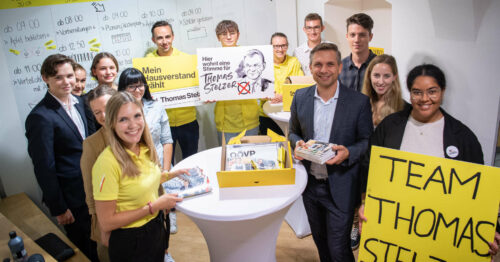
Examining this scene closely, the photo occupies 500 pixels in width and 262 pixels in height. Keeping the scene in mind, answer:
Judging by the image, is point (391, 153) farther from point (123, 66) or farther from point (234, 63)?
point (123, 66)

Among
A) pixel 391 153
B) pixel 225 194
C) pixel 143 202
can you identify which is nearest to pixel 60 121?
pixel 143 202

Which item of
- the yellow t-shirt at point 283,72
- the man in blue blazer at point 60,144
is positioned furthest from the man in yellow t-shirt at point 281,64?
the man in blue blazer at point 60,144

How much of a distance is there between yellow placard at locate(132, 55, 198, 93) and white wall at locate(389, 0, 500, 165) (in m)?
2.63

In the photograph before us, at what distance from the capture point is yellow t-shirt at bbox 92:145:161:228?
169 cm

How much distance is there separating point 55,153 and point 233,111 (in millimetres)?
2084

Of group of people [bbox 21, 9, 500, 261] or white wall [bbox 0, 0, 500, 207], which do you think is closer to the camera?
group of people [bbox 21, 9, 500, 261]

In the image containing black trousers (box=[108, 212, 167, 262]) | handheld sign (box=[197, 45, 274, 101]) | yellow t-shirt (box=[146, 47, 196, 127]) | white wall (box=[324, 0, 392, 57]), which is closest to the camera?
black trousers (box=[108, 212, 167, 262])

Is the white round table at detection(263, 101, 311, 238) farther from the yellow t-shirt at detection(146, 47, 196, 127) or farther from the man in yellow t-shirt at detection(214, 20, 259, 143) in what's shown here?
the yellow t-shirt at detection(146, 47, 196, 127)

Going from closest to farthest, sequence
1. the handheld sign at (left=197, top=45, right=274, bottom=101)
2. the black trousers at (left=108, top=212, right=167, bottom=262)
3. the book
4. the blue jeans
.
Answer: the black trousers at (left=108, top=212, right=167, bottom=262) < the book < the handheld sign at (left=197, top=45, right=274, bottom=101) < the blue jeans

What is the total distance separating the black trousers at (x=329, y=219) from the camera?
2.25m

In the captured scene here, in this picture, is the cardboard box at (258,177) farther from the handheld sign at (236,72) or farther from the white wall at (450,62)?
the white wall at (450,62)

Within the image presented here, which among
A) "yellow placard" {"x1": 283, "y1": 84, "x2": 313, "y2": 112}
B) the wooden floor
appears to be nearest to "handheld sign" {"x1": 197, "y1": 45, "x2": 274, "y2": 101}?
"yellow placard" {"x1": 283, "y1": 84, "x2": 313, "y2": 112}

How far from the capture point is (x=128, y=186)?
5.82 ft

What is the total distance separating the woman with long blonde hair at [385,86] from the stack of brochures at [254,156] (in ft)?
3.19
